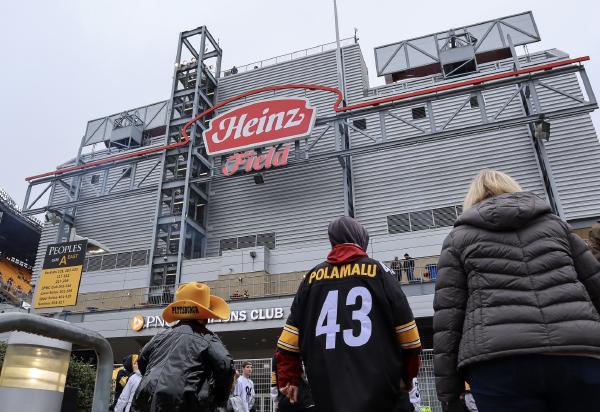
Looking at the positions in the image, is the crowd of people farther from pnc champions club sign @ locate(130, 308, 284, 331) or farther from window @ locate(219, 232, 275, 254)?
window @ locate(219, 232, 275, 254)

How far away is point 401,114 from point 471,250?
23.1 meters

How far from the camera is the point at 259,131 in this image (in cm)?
2325

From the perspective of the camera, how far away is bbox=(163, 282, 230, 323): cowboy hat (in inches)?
145

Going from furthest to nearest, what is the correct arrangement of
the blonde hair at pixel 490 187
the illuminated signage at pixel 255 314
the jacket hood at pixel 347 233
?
the illuminated signage at pixel 255 314 → the jacket hood at pixel 347 233 → the blonde hair at pixel 490 187

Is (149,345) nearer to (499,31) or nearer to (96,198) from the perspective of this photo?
(96,198)

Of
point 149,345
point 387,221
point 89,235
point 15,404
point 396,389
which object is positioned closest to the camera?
point 15,404

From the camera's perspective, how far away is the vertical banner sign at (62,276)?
14.0 m

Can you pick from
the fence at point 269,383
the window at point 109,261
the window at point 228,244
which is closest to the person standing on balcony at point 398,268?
the fence at point 269,383

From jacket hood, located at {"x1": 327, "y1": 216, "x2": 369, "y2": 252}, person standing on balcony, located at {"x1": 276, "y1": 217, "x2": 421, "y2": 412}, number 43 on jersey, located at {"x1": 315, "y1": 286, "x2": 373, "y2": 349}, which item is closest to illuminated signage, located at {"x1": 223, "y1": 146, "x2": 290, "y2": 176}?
jacket hood, located at {"x1": 327, "y1": 216, "x2": 369, "y2": 252}

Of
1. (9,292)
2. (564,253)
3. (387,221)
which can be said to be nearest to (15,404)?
(564,253)

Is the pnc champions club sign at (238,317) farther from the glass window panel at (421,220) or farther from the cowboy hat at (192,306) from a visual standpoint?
the cowboy hat at (192,306)

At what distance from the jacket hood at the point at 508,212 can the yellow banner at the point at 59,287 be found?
14.3 m

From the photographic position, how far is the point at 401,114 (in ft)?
80.0

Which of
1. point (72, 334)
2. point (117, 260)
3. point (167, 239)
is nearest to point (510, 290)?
point (72, 334)
